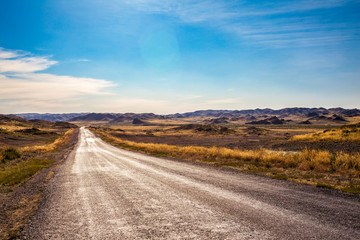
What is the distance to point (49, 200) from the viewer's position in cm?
785

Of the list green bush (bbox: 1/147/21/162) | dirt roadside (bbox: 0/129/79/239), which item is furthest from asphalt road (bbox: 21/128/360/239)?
green bush (bbox: 1/147/21/162)

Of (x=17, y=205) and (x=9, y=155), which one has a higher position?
(x=17, y=205)

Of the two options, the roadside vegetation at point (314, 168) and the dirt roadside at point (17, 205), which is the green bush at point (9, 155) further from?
the roadside vegetation at point (314, 168)

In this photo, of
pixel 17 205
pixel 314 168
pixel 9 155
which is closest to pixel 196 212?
pixel 17 205

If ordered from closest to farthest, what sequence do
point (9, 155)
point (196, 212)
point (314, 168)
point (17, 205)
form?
1. point (196, 212)
2. point (17, 205)
3. point (314, 168)
4. point (9, 155)

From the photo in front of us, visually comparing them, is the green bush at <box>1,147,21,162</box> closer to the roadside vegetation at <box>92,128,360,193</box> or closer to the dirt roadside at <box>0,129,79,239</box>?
the dirt roadside at <box>0,129,79,239</box>

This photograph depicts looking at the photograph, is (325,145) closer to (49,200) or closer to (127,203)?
(127,203)

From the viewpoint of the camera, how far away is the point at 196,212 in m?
6.09

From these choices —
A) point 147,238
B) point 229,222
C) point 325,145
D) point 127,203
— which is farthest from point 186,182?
point 325,145

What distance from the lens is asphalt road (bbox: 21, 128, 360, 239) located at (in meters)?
4.84

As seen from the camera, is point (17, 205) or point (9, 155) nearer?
point (17, 205)

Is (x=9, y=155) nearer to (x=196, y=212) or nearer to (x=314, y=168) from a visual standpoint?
(x=196, y=212)

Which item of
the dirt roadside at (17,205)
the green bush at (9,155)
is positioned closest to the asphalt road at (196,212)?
the dirt roadside at (17,205)

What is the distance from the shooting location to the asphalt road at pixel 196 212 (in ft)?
15.9
